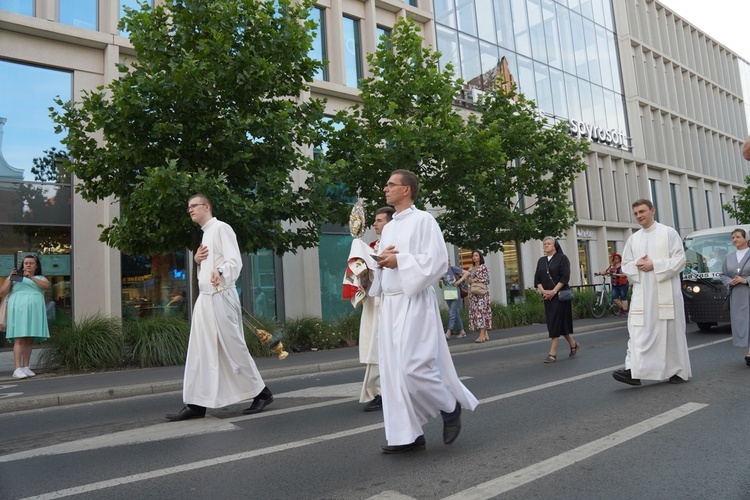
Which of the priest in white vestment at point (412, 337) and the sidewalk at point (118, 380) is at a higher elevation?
the priest in white vestment at point (412, 337)

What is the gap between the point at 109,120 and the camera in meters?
10.4

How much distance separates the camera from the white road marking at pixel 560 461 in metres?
3.46

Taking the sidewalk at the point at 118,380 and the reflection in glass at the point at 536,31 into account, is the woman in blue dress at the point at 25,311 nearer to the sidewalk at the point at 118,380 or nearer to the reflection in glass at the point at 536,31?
the sidewalk at the point at 118,380

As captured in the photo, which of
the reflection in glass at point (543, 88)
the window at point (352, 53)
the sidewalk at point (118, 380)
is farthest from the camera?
the reflection in glass at point (543, 88)

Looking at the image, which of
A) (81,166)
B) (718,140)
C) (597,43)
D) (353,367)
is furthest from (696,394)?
(718,140)

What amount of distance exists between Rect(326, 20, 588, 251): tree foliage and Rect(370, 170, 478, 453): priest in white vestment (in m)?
8.36

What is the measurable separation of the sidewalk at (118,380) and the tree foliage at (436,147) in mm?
3951

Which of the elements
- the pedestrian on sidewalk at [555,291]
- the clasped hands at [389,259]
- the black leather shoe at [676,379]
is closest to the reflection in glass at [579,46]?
the pedestrian on sidewalk at [555,291]

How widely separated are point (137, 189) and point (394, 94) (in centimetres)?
707

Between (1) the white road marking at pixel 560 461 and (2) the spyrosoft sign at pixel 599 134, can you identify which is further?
(2) the spyrosoft sign at pixel 599 134

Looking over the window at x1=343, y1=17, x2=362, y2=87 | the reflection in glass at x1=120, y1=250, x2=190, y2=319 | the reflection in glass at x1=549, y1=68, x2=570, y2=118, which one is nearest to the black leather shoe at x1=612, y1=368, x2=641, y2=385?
the reflection in glass at x1=120, y1=250, x2=190, y2=319

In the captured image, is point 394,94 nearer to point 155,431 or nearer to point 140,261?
point 140,261

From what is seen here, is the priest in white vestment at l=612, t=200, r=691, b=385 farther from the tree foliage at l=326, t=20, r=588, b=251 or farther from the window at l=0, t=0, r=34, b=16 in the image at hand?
the window at l=0, t=0, r=34, b=16

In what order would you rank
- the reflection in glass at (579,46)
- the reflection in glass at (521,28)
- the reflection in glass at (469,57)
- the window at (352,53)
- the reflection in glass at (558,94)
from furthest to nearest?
the reflection in glass at (579,46) < the reflection in glass at (558,94) < the reflection in glass at (521,28) < the reflection in glass at (469,57) < the window at (352,53)
